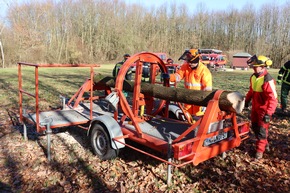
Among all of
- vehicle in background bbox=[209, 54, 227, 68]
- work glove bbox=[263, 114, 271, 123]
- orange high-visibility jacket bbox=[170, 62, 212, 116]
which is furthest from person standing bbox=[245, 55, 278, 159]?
vehicle in background bbox=[209, 54, 227, 68]

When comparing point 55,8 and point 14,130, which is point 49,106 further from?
point 55,8

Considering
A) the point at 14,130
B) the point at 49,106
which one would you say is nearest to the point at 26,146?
the point at 14,130

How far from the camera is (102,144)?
4840 mm

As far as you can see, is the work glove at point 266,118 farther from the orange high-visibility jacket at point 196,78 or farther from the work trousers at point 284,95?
the work trousers at point 284,95

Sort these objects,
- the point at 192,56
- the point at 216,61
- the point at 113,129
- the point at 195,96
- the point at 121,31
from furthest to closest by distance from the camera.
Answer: the point at 121,31
the point at 216,61
the point at 192,56
the point at 113,129
the point at 195,96

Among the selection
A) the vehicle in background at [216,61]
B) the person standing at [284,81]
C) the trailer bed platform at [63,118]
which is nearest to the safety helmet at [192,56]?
the trailer bed platform at [63,118]

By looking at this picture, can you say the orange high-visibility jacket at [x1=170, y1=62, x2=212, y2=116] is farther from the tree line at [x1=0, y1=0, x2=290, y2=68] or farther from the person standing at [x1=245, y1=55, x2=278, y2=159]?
the tree line at [x1=0, y1=0, x2=290, y2=68]

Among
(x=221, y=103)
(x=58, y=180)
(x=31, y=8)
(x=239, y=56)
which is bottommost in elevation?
(x=58, y=180)

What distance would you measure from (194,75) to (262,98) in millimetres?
1319

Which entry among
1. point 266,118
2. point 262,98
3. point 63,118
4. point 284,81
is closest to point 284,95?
point 284,81

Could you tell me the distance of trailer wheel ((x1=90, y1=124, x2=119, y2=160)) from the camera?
456cm

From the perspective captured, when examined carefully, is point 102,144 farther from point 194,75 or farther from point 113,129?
point 194,75

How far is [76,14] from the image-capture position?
4603cm

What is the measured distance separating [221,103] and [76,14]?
152ft
